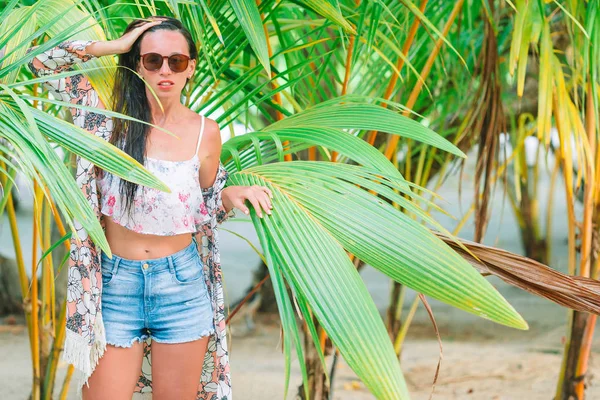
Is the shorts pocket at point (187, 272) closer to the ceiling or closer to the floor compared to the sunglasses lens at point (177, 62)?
closer to the floor

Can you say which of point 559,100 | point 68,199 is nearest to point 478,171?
point 559,100

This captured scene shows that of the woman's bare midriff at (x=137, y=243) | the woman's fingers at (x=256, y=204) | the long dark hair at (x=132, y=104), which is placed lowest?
the woman's bare midriff at (x=137, y=243)

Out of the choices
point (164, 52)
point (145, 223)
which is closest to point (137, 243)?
point (145, 223)

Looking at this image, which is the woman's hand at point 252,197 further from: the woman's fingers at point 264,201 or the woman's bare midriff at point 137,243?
the woman's bare midriff at point 137,243

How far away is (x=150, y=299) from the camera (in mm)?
1081

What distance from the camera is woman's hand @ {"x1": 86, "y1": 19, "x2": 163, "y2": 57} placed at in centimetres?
105

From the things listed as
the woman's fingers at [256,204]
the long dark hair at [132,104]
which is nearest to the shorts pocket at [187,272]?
the long dark hair at [132,104]

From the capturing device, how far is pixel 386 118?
1123 millimetres

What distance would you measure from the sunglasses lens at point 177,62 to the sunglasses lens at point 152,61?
0.02 metres

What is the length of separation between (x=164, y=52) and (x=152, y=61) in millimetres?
21

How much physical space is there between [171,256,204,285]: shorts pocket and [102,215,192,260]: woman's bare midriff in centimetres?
3

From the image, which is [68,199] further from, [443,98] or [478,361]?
[478,361]

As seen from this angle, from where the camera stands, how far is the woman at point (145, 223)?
1.06 m

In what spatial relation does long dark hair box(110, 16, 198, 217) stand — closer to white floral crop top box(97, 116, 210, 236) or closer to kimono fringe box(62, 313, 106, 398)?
white floral crop top box(97, 116, 210, 236)
